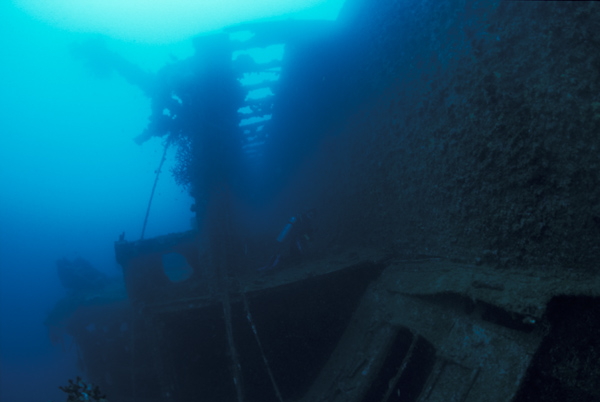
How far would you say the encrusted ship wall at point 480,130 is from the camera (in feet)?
6.04

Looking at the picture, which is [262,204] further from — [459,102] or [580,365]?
[580,365]

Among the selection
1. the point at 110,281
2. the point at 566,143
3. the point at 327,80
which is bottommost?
the point at 110,281

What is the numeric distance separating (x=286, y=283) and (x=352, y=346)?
0.99 meters

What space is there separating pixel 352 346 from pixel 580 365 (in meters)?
1.93

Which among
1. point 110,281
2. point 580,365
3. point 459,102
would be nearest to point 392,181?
point 459,102

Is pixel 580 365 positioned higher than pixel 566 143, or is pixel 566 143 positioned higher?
pixel 566 143

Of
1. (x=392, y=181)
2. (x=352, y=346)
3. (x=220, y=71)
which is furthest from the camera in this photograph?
(x=220, y=71)

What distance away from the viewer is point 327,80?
5625mm

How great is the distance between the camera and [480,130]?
246cm

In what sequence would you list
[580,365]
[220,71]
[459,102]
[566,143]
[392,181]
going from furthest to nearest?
[220,71]
[392,181]
[459,102]
[566,143]
[580,365]

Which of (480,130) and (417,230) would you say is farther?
(417,230)

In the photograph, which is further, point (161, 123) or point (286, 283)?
point (161, 123)

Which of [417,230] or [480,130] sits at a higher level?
[480,130]

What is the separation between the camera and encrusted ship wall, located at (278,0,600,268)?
1.84m
